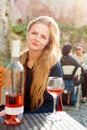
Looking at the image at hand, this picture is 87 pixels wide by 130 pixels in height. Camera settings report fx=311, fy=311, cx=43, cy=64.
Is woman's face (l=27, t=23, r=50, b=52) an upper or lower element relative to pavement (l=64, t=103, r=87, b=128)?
upper

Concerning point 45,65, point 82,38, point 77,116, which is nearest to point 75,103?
point 77,116

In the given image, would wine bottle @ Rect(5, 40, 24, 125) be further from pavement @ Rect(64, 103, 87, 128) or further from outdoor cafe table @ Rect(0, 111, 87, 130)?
pavement @ Rect(64, 103, 87, 128)

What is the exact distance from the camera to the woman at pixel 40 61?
4.37 feet

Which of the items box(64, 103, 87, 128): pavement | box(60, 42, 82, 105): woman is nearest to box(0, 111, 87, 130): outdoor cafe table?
box(64, 103, 87, 128): pavement

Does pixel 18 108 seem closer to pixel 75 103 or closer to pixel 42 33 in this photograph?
pixel 42 33

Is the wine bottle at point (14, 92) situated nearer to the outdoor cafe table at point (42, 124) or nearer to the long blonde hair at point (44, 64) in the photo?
the outdoor cafe table at point (42, 124)

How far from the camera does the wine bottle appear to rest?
3.44 ft

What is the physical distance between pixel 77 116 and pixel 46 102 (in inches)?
93.1

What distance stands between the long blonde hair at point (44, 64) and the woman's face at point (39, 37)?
2 cm

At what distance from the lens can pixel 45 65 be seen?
1376 mm

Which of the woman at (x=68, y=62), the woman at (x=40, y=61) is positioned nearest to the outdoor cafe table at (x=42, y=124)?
the woman at (x=40, y=61)

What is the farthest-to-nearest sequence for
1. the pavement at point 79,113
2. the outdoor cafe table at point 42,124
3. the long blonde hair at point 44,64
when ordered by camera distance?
the pavement at point 79,113, the long blonde hair at point 44,64, the outdoor cafe table at point 42,124

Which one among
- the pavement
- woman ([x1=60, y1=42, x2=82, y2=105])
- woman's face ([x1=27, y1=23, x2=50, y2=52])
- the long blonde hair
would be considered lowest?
the pavement

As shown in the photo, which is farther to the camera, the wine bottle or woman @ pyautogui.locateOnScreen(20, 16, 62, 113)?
woman @ pyautogui.locateOnScreen(20, 16, 62, 113)
